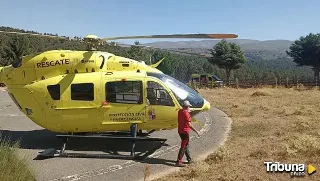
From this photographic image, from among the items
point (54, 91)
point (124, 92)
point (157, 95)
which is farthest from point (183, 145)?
point (54, 91)

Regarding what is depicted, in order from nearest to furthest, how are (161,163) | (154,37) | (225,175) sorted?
(225,175)
(161,163)
(154,37)

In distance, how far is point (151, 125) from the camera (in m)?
11.5

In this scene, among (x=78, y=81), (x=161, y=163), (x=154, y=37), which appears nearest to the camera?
(x=161, y=163)

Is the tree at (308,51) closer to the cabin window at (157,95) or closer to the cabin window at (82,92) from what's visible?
the cabin window at (157,95)

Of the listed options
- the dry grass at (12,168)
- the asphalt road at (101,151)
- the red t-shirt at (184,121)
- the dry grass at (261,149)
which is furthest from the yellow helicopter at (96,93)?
the dry grass at (12,168)

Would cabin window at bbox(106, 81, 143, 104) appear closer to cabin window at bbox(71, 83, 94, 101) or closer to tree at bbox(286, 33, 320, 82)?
cabin window at bbox(71, 83, 94, 101)

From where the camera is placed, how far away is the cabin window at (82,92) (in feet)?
38.0

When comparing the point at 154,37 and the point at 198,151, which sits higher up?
the point at 154,37

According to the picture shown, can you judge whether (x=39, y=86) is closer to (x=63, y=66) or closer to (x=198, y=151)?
(x=63, y=66)

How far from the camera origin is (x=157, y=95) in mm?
11336

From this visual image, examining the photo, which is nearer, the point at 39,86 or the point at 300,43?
the point at 39,86

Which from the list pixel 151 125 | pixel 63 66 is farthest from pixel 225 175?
pixel 63 66

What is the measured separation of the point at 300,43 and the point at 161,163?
2062 inches

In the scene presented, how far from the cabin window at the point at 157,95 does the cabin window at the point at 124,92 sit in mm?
317
